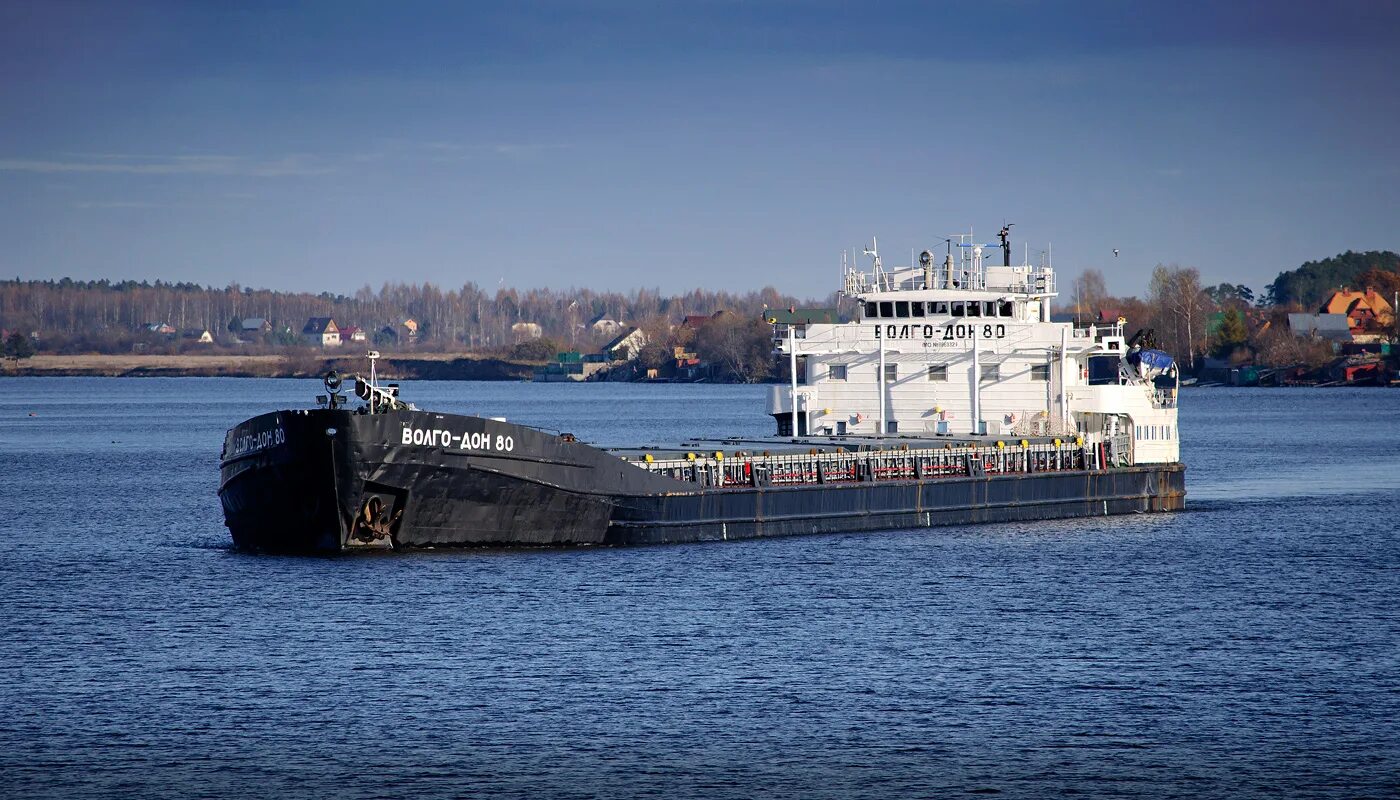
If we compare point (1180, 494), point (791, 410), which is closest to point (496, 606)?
point (791, 410)

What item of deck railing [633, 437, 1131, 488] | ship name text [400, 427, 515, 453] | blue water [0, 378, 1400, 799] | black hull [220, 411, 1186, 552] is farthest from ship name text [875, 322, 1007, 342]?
ship name text [400, 427, 515, 453]

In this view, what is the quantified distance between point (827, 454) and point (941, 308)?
1031cm

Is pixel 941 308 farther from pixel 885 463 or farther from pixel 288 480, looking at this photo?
pixel 288 480

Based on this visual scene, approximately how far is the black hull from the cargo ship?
4cm

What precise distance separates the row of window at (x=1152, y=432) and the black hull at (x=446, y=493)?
14849mm

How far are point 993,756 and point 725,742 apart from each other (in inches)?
134

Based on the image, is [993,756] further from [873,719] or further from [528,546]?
[528,546]

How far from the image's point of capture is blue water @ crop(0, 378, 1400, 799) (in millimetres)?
21516

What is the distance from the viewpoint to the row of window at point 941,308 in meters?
51.6

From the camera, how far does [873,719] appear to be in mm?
24141

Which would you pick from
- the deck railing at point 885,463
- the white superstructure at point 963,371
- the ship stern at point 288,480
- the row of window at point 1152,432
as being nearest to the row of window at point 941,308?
the white superstructure at point 963,371

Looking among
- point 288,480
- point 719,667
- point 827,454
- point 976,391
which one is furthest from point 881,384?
point 719,667

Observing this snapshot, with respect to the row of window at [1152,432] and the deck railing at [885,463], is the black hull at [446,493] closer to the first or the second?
the deck railing at [885,463]

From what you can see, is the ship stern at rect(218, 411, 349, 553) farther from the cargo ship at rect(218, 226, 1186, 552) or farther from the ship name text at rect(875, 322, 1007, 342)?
the ship name text at rect(875, 322, 1007, 342)
